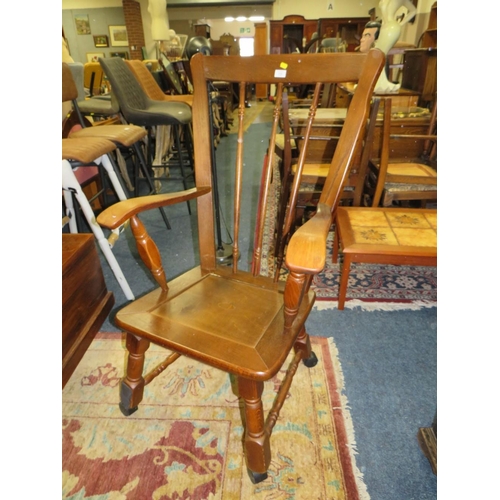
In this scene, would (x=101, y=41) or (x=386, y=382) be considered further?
(x=101, y=41)

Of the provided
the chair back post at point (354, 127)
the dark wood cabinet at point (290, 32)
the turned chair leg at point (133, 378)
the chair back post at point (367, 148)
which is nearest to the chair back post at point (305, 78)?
the chair back post at point (354, 127)

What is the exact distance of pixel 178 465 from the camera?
3.22 feet

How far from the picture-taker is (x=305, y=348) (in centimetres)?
121

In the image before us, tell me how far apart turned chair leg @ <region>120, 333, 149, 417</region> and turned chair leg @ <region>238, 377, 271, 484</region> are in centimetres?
36

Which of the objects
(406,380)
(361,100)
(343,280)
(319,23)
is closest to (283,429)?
(406,380)

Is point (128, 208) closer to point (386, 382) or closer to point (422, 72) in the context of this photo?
point (386, 382)

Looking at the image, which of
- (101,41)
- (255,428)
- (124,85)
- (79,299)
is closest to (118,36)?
(101,41)

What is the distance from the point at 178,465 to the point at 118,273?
2.92ft

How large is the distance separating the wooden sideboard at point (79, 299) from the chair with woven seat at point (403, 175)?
1.54 meters

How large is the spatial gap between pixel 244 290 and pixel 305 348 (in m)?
0.37

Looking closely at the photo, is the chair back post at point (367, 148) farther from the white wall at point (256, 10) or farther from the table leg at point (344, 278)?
the white wall at point (256, 10)

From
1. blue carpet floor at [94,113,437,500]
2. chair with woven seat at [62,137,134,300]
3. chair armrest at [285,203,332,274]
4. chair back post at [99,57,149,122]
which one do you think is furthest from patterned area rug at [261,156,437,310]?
chair back post at [99,57,149,122]

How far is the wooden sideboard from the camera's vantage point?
1223 millimetres

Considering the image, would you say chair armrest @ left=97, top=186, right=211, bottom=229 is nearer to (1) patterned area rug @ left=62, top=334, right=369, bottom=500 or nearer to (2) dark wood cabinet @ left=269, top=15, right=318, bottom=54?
(1) patterned area rug @ left=62, top=334, right=369, bottom=500
